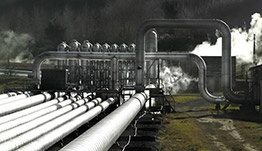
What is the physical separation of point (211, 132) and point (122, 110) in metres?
A: 6.40

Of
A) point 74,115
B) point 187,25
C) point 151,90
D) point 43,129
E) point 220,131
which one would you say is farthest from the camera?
point 187,25

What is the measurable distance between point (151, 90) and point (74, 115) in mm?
8729

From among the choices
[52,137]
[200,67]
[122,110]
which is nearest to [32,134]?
[52,137]

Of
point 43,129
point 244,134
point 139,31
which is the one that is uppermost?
point 139,31

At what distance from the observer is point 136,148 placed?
10.5 m

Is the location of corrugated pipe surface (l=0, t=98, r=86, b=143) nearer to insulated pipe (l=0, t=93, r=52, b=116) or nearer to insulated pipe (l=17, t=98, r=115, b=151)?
insulated pipe (l=17, t=98, r=115, b=151)

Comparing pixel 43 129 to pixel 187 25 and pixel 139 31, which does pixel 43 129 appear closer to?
pixel 139 31

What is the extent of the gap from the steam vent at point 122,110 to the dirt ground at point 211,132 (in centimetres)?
4

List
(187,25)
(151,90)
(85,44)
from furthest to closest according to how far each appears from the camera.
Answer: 1. (85,44)
2. (187,25)
3. (151,90)

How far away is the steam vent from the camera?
9586 millimetres

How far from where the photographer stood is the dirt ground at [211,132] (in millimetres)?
12495

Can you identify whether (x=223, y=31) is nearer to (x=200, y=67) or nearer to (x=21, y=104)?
(x=200, y=67)

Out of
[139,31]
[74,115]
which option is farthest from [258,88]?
[74,115]

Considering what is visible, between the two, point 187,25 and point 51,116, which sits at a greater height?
point 187,25
